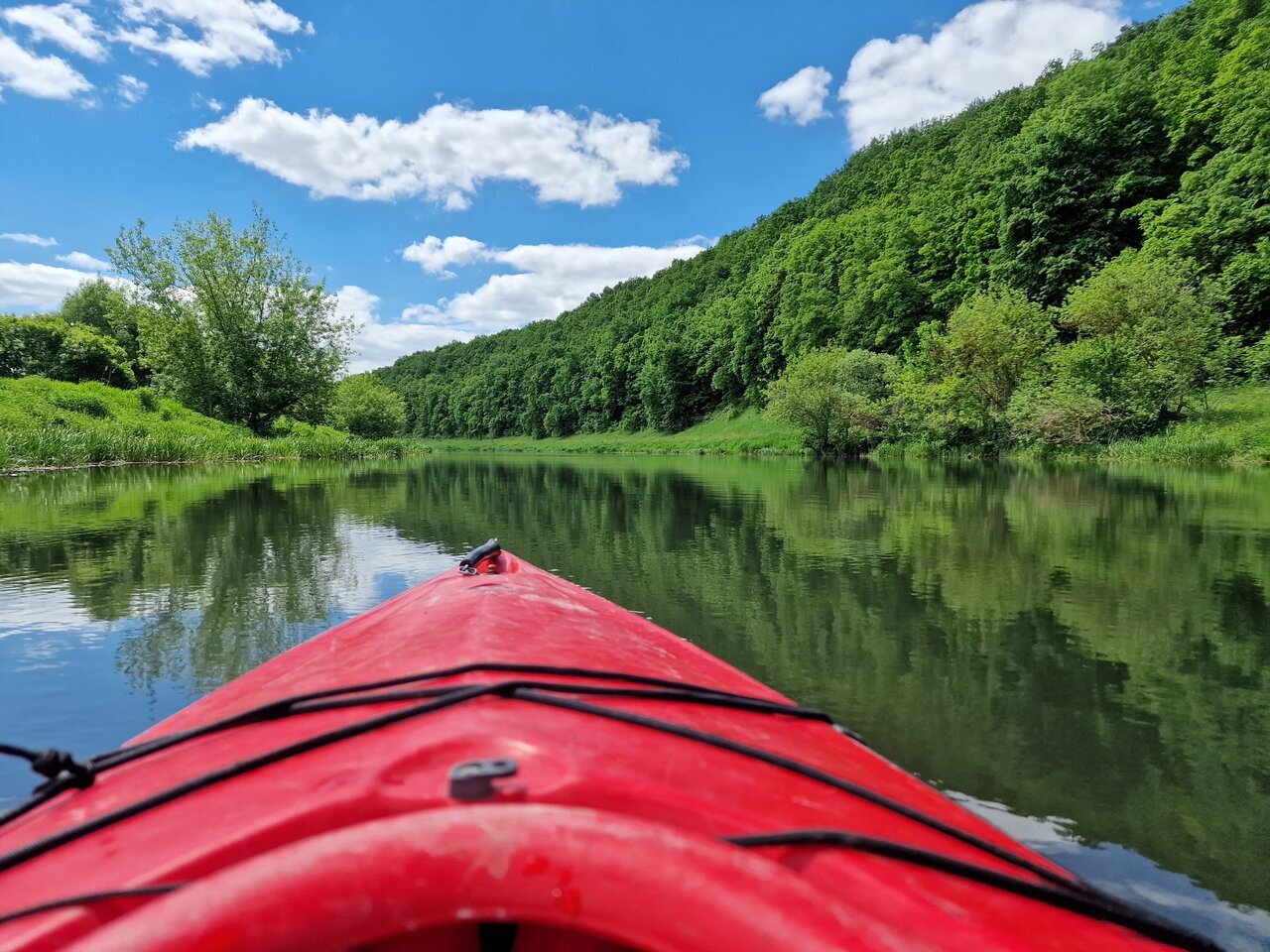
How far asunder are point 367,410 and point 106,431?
105 feet

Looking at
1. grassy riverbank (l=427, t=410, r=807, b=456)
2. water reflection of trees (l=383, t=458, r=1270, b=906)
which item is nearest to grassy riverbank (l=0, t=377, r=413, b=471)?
water reflection of trees (l=383, t=458, r=1270, b=906)

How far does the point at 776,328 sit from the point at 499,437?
48691mm

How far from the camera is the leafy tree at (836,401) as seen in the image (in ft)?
116

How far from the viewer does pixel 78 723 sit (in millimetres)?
3430

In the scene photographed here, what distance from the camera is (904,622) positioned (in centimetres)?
525

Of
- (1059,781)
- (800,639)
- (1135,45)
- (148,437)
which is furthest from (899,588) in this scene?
(1135,45)

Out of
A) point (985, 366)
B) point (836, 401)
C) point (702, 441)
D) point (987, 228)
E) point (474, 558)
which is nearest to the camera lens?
point (474, 558)

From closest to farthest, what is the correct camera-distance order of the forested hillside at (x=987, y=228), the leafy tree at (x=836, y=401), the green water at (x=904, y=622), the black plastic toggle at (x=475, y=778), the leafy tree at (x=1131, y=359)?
the black plastic toggle at (x=475, y=778)
the green water at (x=904, y=622)
the leafy tree at (x=1131, y=359)
the forested hillside at (x=987, y=228)
the leafy tree at (x=836, y=401)

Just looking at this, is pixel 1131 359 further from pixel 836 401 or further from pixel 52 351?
pixel 52 351

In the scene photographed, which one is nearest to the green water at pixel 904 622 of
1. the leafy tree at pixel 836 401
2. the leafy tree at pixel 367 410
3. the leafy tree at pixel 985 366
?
the leafy tree at pixel 985 366

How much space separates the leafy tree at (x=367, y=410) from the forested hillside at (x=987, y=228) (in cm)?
2465

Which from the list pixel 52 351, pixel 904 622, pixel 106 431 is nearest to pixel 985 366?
pixel 904 622

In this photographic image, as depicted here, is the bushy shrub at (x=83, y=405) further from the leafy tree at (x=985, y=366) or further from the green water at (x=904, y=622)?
the leafy tree at (x=985, y=366)

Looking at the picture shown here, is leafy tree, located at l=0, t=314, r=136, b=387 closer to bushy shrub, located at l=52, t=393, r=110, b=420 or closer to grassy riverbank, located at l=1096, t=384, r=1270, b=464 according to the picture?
bushy shrub, located at l=52, t=393, r=110, b=420
